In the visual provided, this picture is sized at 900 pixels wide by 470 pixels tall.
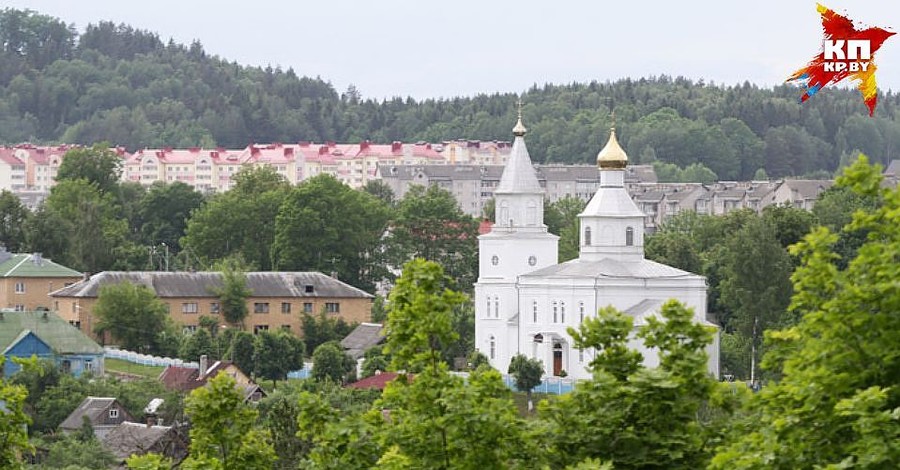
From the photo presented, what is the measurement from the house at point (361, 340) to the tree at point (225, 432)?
3874 cm

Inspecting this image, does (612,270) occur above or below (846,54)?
below

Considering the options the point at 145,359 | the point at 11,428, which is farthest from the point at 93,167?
the point at 11,428

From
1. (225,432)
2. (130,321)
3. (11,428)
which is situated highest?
(11,428)

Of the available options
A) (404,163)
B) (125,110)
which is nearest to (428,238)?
(404,163)

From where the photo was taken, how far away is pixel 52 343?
2302 inches

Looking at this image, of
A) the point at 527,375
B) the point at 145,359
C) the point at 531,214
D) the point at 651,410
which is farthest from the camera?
the point at 531,214

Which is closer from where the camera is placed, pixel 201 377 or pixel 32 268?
pixel 201 377

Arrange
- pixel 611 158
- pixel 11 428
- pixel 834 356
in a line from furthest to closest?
pixel 611 158, pixel 11 428, pixel 834 356

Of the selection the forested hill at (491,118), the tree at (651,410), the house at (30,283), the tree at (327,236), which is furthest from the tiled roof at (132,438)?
the forested hill at (491,118)

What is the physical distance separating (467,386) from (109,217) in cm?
6738

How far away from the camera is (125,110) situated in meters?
186

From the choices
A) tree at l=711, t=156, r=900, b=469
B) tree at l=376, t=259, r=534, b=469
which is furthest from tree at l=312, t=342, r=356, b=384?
tree at l=711, t=156, r=900, b=469

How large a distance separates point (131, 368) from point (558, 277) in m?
10.6

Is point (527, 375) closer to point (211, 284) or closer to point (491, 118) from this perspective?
point (211, 284)
